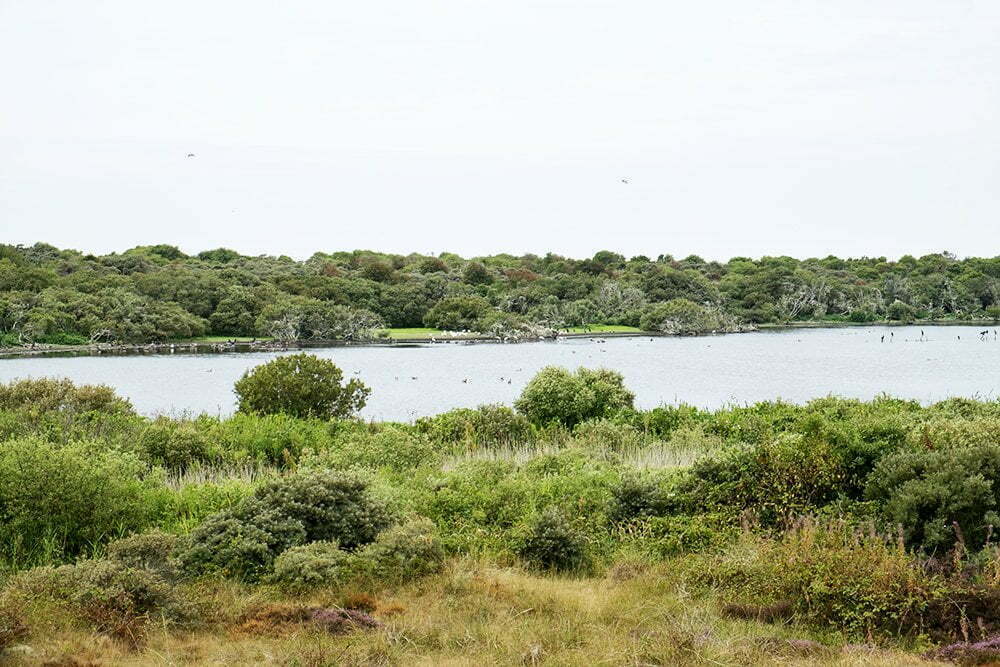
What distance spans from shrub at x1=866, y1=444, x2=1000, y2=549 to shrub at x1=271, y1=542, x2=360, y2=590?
189 inches

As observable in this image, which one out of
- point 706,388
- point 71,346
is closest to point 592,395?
point 706,388

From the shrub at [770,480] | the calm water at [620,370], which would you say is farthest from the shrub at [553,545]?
the calm water at [620,370]

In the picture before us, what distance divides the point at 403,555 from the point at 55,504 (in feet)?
11.4

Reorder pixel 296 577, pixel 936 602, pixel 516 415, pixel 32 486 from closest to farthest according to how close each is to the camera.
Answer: pixel 936 602 → pixel 296 577 → pixel 32 486 → pixel 516 415

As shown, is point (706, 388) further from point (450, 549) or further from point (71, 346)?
point (71, 346)

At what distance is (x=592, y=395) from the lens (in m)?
19.0

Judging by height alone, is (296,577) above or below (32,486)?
below

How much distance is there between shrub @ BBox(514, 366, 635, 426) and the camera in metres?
19.0

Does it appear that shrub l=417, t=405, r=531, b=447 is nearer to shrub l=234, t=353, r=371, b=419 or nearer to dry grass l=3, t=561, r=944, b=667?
shrub l=234, t=353, r=371, b=419

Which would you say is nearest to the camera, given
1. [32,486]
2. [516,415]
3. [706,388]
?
[32,486]

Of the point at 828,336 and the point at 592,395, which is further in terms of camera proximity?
the point at 828,336

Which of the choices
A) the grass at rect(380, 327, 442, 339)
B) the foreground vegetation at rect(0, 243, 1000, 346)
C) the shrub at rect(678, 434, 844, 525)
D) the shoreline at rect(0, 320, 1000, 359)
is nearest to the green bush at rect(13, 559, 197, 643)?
the shrub at rect(678, 434, 844, 525)

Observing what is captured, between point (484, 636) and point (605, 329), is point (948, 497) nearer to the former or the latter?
point (484, 636)

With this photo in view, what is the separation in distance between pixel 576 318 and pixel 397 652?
97690mm
